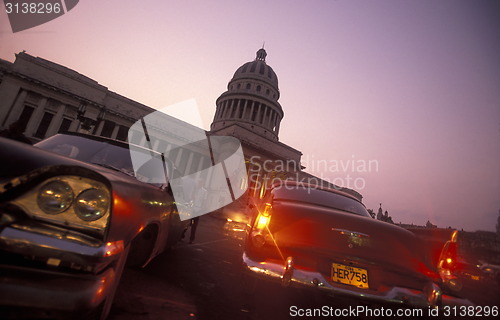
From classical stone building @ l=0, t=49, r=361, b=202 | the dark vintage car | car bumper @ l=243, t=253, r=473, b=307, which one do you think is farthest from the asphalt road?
classical stone building @ l=0, t=49, r=361, b=202

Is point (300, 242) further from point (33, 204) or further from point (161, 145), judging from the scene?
point (161, 145)

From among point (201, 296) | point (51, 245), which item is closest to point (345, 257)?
point (201, 296)

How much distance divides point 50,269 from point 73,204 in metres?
0.32

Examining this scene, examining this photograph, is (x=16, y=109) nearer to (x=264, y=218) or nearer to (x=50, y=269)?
(x=264, y=218)

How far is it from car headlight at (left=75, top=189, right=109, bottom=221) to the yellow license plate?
233 cm

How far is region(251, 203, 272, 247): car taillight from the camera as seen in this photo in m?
2.86

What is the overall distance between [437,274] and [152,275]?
3530 millimetres

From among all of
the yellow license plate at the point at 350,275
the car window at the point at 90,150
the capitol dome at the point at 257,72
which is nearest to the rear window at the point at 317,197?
the yellow license plate at the point at 350,275

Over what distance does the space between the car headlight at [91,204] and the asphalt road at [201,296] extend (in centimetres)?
135

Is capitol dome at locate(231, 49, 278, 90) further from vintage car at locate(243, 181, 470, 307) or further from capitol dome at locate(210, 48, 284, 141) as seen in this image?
vintage car at locate(243, 181, 470, 307)

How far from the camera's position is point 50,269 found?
1138 millimetres

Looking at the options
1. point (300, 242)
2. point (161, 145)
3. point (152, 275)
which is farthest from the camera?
point (161, 145)

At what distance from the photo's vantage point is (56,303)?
3.50ft

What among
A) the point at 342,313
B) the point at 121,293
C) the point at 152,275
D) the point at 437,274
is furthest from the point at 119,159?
the point at 437,274
